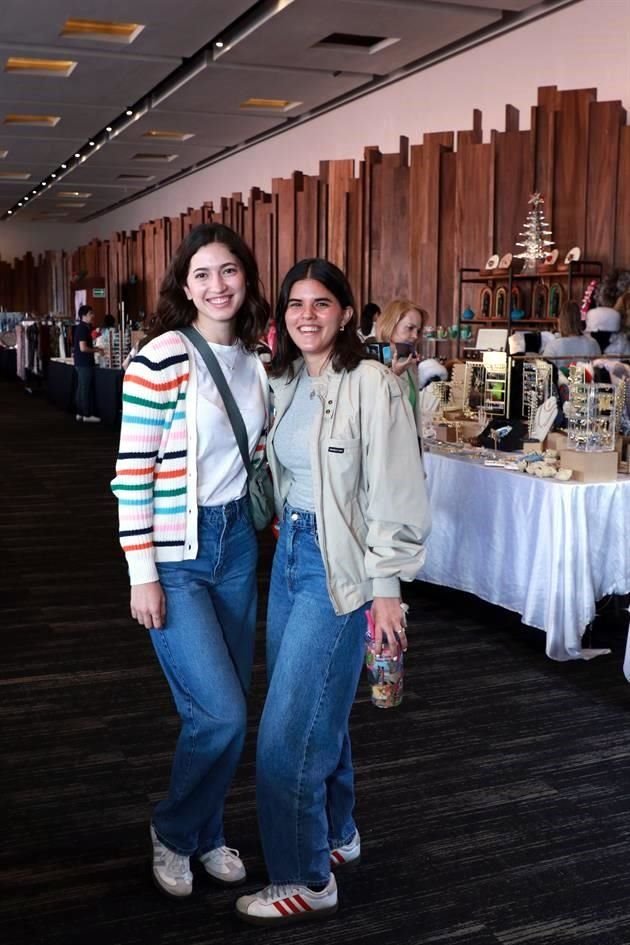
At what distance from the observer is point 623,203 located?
8125 mm

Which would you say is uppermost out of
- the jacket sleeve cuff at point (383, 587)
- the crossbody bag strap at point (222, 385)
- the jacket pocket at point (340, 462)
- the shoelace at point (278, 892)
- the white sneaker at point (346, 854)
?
the crossbody bag strap at point (222, 385)

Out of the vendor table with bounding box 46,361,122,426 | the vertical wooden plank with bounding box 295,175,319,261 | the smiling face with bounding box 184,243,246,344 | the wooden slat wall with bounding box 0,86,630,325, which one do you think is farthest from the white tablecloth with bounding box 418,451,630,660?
the vertical wooden plank with bounding box 295,175,319,261

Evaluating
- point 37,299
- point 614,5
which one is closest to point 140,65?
point 614,5

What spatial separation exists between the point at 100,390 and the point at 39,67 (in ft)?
12.8

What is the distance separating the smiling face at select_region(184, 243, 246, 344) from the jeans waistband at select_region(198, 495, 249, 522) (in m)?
0.37

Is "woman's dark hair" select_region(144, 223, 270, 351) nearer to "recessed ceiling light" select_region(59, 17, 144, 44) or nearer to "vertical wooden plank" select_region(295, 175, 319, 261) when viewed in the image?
"recessed ceiling light" select_region(59, 17, 144, 44)

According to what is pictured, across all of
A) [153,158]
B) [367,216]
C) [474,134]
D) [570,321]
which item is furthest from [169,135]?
[570,321]

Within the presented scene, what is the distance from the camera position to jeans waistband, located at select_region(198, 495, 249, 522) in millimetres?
2158

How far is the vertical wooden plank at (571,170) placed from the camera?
28.0 feet

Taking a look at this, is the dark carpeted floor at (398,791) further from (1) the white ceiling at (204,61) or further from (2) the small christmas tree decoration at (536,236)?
(1) the white ceiling at (204,61)

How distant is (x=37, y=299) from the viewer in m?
29.8

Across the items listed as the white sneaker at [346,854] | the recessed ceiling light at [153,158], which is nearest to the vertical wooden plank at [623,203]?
the white sneaker at [346,854]

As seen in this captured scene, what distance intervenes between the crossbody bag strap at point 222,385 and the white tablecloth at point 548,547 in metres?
2.12

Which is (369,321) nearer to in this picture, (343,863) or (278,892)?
(343,863)
